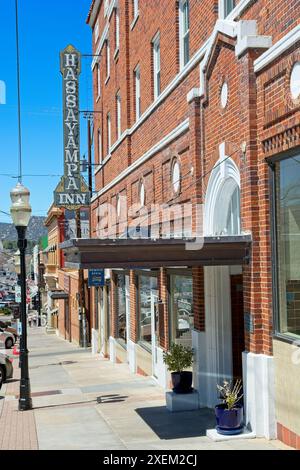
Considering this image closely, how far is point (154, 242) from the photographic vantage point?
358 inches

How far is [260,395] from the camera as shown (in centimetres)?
875

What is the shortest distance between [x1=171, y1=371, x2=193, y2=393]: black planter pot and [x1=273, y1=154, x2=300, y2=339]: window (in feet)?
12.0

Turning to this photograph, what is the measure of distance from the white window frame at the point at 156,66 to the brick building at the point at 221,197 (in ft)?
0.18

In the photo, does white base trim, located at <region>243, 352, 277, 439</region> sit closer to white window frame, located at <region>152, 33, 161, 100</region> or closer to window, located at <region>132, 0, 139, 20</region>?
white window frame, located at <region>152, 33, 161, 100</region>

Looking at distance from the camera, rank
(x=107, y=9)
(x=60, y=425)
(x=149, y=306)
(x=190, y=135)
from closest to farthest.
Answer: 1. (x=60, y=425)
2. (x=190, y=135)
3. (x=149, y=306)
4. (x=107, y=9)

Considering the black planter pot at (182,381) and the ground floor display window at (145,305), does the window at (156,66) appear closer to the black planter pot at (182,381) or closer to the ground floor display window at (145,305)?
the ground floor display window at (145,305)

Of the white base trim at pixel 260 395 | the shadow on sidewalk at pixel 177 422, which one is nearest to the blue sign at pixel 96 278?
the shadow on sidewalk at pixel 177 422

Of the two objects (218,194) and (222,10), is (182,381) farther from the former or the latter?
(222,10)

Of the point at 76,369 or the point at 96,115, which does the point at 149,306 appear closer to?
the point at 76,369

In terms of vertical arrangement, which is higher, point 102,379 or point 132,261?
point 132,261

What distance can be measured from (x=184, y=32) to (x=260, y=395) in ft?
29.7

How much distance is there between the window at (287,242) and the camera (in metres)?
8.20

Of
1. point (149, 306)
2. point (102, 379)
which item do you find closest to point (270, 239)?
point (149, 306)

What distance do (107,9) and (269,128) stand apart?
1856 cm
